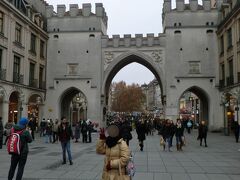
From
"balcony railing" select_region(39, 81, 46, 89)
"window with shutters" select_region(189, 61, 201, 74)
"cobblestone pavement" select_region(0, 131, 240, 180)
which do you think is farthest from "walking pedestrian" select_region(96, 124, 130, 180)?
"balcony railing" select_region(39, 81, 46, 89)

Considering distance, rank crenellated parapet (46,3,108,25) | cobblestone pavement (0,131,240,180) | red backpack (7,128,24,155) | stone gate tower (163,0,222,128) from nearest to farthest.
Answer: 1. red backpack (7,128,24,155)
2. cobblestone pavement (0,131,240,180)
3. stone gate tower (163,0,222,128)
4. crenellated parapet (46,3,108,25)

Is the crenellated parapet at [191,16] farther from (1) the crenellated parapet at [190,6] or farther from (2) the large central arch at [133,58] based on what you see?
(2) the large central arch at [133,58]

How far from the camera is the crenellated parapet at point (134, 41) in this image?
3672cm

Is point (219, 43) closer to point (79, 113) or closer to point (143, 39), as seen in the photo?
point (143, 39)

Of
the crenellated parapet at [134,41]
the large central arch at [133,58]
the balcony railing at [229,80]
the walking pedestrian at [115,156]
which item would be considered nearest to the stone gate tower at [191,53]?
the large central arch at [133,58]

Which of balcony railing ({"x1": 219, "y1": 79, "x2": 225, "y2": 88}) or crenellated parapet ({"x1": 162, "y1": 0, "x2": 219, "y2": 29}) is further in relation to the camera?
crenellated parapet ({"x1": 162, "y1": 0, "x2": 219, "y2": 29})

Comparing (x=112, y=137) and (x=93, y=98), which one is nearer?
(x=112, y=137)

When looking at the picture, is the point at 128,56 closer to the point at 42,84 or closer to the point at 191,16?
the point at 191,16

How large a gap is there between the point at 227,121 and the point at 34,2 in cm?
2353

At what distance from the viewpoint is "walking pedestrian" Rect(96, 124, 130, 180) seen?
16.8ft

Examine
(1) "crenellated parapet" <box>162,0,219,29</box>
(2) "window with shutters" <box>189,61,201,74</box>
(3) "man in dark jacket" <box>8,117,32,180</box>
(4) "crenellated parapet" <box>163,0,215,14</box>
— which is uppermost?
(4) "crenellated parapet" <box>163,0,215,14</box>

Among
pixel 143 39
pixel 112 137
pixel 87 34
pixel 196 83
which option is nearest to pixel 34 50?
pixel 87 34

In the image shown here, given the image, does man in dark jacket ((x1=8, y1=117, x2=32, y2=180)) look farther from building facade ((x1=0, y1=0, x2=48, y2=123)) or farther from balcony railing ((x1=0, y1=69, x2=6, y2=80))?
balcony railing ((x1=0, y1=69, x2=6, y2=80))

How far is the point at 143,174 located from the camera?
1038 cm
